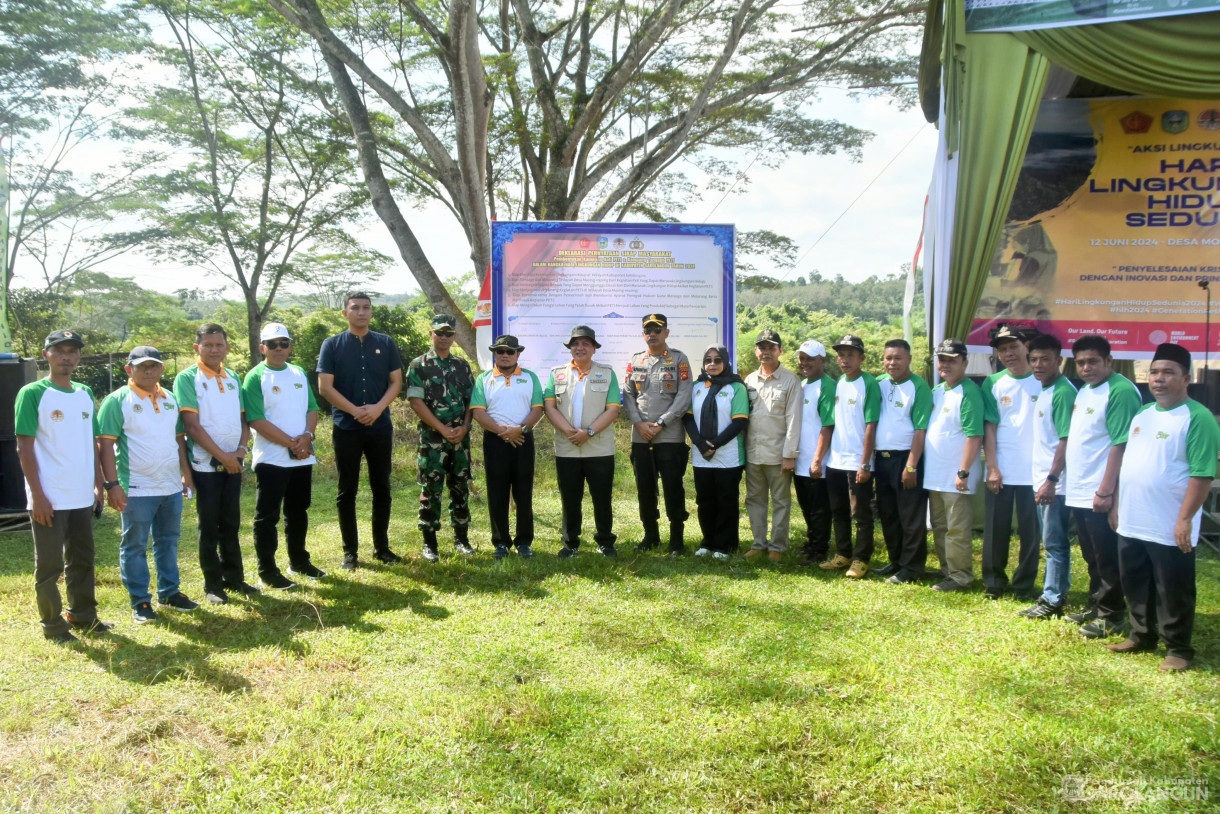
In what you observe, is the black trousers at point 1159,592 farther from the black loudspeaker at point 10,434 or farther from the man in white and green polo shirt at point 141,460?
the black loudspeaker at point 10,434

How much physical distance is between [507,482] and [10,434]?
502 cm

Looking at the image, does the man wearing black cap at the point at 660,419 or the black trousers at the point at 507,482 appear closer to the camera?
the black trousers at the point at 507,482

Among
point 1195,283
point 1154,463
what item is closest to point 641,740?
point 1154,463

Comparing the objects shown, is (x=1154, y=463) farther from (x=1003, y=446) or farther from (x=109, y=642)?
(x=109, y=642)

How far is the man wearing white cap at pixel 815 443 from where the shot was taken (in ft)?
17.5

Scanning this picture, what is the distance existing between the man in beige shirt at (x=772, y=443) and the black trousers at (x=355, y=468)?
2.60 meters

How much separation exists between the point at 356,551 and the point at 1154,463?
15.6 ft

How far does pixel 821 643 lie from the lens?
12.8 ft

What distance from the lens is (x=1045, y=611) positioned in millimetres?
4215

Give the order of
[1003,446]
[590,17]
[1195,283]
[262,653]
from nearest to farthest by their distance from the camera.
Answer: [262,653], [1003,446], [1195,283], [590,17]

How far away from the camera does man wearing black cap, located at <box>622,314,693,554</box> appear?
5.67 metres

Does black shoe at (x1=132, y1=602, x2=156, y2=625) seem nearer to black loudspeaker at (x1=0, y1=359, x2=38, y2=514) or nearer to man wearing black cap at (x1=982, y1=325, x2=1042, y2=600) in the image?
black loudspeaker at (x1=0, y1=359, x2=38, y2=514)

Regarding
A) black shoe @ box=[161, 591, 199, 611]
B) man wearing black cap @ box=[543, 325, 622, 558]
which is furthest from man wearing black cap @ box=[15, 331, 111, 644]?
man wearing black cap @ box=[543, 325, 622, 558]

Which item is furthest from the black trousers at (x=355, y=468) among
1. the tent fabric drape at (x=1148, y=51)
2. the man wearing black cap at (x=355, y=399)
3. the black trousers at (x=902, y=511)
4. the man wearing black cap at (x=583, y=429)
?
the tent fabric drape at (x=1148, y=51)
